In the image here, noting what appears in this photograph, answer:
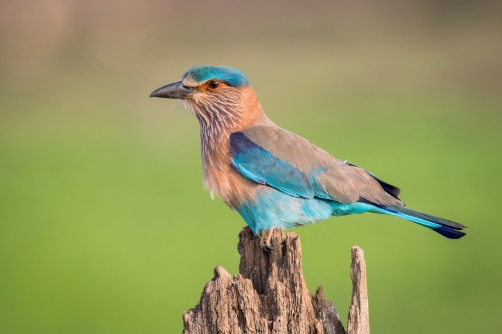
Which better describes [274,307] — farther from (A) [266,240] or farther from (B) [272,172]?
(B) [272,172]

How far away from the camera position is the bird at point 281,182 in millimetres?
4082

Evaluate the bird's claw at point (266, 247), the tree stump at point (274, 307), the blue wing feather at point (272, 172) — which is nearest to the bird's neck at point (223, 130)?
the blue wing feather at point (272, 172)

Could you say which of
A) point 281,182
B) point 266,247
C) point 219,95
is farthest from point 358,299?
point 219,95

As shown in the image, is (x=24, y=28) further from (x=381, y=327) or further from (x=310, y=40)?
(x=381, y=327)

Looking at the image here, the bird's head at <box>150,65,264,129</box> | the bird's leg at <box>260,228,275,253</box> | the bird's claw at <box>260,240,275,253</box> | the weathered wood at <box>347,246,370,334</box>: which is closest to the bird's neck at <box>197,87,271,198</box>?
the bird's head at <box>150,65,264,129</box>

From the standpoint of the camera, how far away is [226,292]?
10.3 ft

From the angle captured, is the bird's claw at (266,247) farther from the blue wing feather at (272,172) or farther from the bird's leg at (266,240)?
the blue wing feather at (272,172)

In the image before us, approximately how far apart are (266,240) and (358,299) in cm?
74

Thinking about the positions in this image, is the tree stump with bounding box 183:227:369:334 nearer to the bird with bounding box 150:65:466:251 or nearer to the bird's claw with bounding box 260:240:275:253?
the bird's claw with bounding box 260:240:275:253

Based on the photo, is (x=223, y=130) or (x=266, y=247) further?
(x=223, y=130)

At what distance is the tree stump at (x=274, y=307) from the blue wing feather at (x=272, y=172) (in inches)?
34.4

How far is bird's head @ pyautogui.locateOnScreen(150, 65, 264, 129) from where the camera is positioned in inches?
174

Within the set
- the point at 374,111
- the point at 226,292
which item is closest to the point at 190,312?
the point at 226,292

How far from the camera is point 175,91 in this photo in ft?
14.4
